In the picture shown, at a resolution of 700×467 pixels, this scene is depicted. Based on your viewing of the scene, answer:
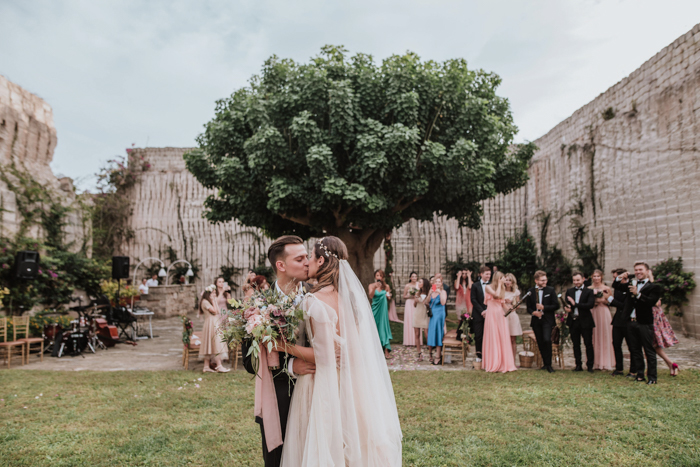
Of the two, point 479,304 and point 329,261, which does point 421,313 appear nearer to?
point 479,304

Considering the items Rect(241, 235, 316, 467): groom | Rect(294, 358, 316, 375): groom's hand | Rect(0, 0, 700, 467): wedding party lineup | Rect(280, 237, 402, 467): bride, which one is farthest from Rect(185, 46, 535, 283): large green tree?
Rect(294, 358, 316, 375): groom's hand

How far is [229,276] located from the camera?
62.3 ft

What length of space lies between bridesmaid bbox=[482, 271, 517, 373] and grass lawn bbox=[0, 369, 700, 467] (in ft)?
2.03

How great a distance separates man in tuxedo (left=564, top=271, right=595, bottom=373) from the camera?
7.46 metres

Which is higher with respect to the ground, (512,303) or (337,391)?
(512,303)

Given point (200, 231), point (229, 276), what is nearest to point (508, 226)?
point (229, 276)

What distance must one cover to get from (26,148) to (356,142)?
9.37 m

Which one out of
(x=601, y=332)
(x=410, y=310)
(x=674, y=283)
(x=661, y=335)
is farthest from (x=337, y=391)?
(x=674, y=283)

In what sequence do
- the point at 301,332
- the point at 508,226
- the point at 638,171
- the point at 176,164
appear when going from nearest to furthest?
the point at 301,332 → the point at 638,171 → the point at 508,226 → the point at 176,164

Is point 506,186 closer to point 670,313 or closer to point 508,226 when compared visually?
point 670,313

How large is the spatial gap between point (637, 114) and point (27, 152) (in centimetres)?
1635

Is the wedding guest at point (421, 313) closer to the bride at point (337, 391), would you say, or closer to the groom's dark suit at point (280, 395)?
the bride at point (337, 391)

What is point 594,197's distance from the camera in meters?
13.0

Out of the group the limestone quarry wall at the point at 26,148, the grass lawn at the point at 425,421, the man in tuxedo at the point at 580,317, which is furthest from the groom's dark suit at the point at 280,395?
the limestone quarry wall at the point at 26,148
